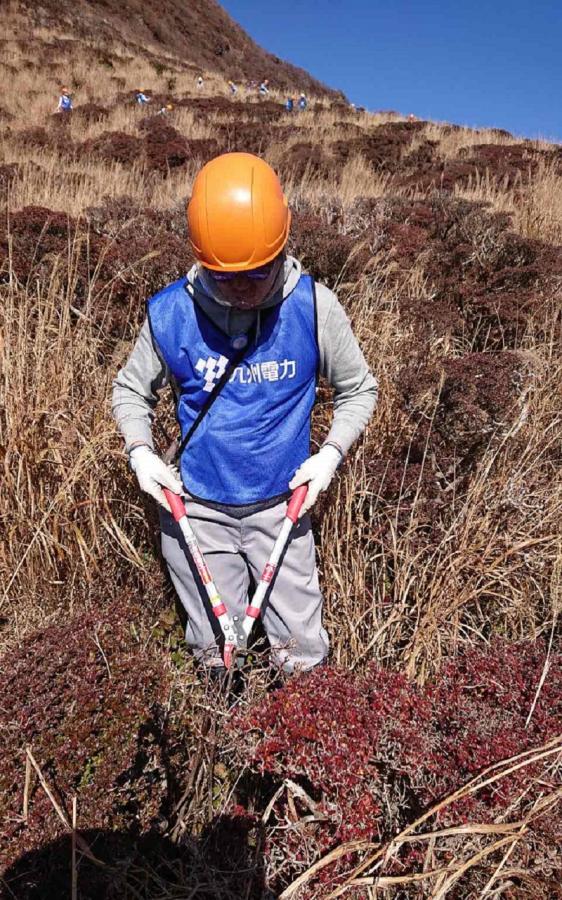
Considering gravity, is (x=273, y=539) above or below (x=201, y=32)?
below

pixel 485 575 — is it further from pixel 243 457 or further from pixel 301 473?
pixel 243 457

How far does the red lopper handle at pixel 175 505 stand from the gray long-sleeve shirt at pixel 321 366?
0.19m

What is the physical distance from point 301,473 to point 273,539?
0.28 metres

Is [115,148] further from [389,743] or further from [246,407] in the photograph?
[389,743]

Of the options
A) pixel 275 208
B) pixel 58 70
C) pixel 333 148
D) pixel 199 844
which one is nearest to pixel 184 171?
pixel 333 148

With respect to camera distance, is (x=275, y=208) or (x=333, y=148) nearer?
(x=275, y=208)

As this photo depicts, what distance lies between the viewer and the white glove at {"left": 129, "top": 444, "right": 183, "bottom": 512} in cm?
189

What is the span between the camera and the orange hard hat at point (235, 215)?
1.52 m

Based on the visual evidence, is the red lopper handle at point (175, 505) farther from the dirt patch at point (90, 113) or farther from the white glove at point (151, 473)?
the dirt patch at point (90, 113)

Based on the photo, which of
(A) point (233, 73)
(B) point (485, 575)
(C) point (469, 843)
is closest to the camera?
(C) point (469, 843)

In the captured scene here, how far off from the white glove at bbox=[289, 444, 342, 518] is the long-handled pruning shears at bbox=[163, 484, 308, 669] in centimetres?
2

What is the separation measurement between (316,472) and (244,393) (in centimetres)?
36

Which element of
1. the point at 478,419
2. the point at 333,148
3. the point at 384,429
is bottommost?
the point at 384,429

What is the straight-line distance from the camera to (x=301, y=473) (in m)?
1.94
